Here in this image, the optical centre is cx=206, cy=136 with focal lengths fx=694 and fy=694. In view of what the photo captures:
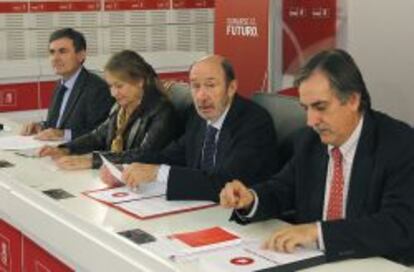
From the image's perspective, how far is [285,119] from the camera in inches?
124

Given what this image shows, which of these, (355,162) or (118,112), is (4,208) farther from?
(355,162)

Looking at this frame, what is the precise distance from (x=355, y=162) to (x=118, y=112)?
1.84 meters

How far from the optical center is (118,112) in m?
3.83

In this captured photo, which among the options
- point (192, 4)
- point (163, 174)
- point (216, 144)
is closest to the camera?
point (163, 174)

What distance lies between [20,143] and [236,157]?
1599 millimetres

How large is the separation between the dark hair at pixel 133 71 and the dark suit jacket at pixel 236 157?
551 mm

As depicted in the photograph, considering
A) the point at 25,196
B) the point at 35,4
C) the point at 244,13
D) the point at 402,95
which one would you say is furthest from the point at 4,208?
the point at 35,4

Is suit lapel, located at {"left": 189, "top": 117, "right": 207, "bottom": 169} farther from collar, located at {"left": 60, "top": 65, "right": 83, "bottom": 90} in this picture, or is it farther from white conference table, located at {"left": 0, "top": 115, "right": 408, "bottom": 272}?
collar, located at {"left": 60, "top": 65, "right": 83, "bottom": 90}

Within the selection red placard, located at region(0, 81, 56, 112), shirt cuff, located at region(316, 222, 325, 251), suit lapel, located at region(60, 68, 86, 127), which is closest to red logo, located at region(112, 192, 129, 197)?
shirt cuff, located at region(316, 222, 325, 251)

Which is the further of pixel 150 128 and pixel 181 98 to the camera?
pixel 181 98

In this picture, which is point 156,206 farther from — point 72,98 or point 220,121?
point 72,98

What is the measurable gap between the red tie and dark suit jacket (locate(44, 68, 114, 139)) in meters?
2.30

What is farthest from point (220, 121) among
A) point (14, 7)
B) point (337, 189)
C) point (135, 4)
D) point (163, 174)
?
point (135, 4)

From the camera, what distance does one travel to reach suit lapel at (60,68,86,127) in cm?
456
